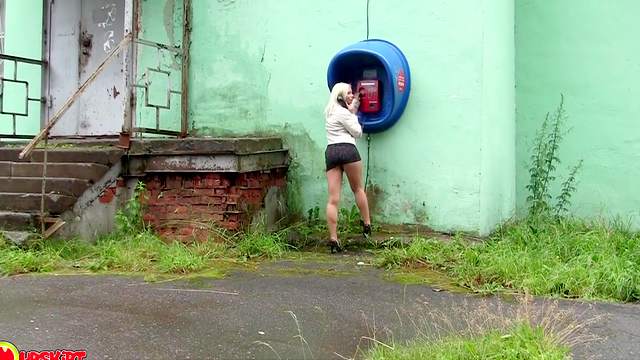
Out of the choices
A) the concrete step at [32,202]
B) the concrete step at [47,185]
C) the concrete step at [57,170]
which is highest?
the concrete step at [57,170]

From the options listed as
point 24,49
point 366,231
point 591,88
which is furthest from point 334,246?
point 24,49

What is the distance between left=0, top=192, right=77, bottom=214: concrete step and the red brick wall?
0.82 meters

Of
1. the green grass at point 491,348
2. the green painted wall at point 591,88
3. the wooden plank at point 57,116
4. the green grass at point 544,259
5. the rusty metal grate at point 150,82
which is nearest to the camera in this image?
the green grass at point 491,348

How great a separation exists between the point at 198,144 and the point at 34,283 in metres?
2.05

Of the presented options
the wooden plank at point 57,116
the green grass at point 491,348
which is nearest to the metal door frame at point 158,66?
the wooden plank at point 57,116

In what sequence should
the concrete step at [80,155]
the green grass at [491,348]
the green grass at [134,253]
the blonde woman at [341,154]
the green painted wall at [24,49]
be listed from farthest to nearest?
the green painted wall at [24,49], the concrete step at [80,155], the blonde woman at [341,154], the green grass at [134,253], the green grass at [491,348]

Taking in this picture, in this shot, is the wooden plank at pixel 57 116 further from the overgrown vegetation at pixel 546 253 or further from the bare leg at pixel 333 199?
the overgrown vegetation at pixel 546 253

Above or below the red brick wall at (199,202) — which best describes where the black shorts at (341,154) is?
above

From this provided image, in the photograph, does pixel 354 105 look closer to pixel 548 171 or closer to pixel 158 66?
pixel 548 171

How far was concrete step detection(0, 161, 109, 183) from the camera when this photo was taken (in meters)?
6.34

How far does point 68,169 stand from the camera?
6.39 m

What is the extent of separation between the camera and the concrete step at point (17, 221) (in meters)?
5.87

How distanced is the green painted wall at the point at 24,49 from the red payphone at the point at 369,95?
4823 millimetres

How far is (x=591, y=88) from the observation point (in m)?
6.93
